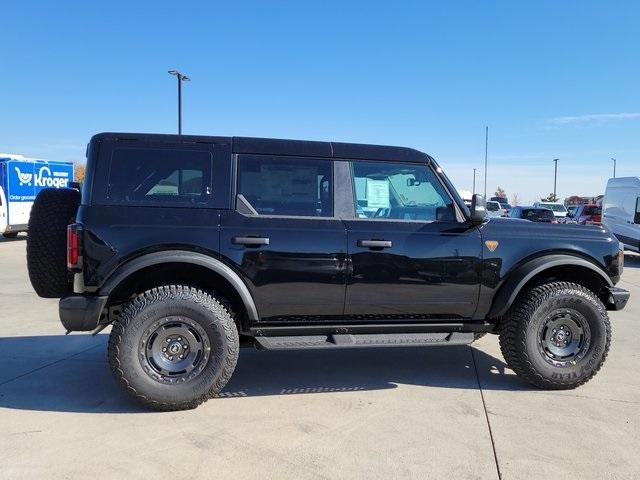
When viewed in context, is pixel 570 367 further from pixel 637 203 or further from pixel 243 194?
pixel 637 203

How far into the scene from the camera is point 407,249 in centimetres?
413

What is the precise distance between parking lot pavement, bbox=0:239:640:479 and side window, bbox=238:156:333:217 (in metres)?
1.52

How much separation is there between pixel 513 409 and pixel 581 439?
57 centimetres

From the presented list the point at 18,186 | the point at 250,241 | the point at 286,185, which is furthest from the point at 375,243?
the point at 18,186

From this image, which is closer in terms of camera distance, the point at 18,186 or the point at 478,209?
the point at 478,209

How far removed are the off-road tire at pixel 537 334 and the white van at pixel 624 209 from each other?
1169 cm

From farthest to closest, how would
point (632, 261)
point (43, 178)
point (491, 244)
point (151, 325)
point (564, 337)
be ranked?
point (43, 178) → point (632, 261) → point (564, 337) → point (491, 244) → point (151, 325)

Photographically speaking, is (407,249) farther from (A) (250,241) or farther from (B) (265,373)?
(B) (265,373)

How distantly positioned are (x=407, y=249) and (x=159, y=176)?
2005mm


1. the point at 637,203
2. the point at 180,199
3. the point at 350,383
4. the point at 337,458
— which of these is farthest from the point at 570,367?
the point at 637,203

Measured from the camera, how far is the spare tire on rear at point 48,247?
13.0 feet

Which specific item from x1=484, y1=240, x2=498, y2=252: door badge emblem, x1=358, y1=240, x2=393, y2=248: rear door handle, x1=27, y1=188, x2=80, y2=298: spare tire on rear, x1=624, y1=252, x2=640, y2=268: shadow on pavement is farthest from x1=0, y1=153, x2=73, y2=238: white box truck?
x1=624, y1=252, x2=640, y2=268: shadow on pavement

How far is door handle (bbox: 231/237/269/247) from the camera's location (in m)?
3.89

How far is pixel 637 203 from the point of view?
1442cm
